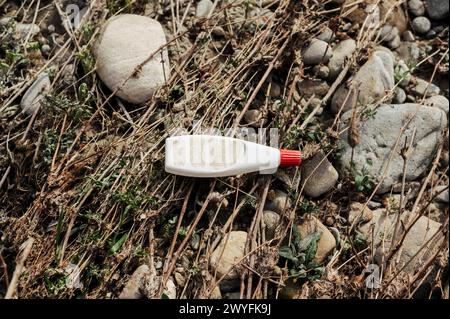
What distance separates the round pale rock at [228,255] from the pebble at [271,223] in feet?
0.31

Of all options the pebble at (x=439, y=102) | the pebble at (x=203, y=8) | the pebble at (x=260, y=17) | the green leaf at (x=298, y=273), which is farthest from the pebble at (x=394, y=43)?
the green leaf at (x=298, y=273)

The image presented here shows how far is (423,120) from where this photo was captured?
2.37 m

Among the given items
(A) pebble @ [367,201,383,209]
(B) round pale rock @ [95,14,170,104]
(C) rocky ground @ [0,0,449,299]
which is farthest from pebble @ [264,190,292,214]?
(B) round pale rock @ [95,14,170,104]

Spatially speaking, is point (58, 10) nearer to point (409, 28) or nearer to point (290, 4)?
point (290, 4)

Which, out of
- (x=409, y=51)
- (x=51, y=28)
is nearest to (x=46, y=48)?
(x=51, y=28)

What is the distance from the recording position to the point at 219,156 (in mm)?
2197

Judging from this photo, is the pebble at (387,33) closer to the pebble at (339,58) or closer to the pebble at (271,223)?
the pebble at (339,58)

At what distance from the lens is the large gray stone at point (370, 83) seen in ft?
7.79

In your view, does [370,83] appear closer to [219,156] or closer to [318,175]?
[318,175]

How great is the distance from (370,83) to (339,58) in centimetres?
16

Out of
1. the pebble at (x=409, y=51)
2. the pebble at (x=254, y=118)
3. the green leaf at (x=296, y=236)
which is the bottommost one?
the green leaf at (x=296, y=236)

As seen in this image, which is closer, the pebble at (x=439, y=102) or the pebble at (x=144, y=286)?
the pebble at (x=144, y=286)

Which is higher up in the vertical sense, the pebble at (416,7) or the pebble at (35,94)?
the pebble at (416,7)

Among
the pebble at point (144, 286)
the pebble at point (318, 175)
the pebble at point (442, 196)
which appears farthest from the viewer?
the pebble at point (442, 196)
